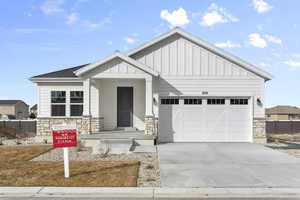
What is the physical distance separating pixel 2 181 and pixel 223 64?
40.4ft

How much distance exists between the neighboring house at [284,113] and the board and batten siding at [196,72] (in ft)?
151

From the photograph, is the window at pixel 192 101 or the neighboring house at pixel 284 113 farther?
the neighboring house at pixel 284 113

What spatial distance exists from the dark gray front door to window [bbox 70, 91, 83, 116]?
7.79ft

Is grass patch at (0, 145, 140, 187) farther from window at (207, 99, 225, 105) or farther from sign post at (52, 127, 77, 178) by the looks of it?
window at (207, 99, 225, 105)

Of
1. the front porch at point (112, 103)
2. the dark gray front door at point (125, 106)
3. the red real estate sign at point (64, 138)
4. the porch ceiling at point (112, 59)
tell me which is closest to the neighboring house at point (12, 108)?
the front porch at point (112, 103)

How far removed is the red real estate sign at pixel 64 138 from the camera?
23.0 feet

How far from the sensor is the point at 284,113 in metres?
54.5

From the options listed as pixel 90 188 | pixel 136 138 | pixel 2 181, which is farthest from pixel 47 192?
pixel 136 138

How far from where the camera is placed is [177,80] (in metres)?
14.2

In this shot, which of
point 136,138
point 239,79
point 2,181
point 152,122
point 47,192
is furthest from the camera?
point 239,79

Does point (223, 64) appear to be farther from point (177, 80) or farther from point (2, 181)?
point (2, 181)

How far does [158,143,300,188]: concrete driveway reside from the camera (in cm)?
657

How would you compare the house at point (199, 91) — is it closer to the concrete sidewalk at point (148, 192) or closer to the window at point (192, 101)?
the window at point (192, 101)

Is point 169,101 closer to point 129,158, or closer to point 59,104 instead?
point 129,158
